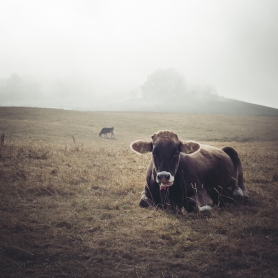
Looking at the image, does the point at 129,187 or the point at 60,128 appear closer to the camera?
the point at 129,187

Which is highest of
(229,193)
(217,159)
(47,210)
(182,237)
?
(217,159)

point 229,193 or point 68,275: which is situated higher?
point 229,193

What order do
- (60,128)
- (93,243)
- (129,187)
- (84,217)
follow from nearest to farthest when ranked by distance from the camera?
(93,243) < (84,217) < (129,187) < (60,128)

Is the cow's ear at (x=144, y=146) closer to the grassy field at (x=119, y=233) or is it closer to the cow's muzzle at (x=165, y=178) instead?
the cow's muzzle at (x=165, y=178)

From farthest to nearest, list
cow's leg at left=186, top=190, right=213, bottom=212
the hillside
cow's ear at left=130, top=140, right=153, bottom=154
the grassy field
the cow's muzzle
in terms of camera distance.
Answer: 1. the hillside
2. cow's ear at left=130, top=140, right=153, bottom=154
3. cow's leg at left=186, top=190, right=213, bottom=212
4. the cow's muzzle
5. the grassy field

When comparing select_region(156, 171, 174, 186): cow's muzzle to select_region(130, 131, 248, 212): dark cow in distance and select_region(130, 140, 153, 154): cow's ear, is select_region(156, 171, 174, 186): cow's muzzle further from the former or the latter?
select_region(130, 140, 153, 154): cow's ear

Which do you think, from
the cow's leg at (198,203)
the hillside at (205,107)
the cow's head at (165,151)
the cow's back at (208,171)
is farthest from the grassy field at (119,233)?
the hillside at (205,107)

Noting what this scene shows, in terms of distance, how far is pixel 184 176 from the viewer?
514cm

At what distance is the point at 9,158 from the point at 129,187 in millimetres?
6425

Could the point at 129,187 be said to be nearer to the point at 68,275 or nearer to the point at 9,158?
the point at 68,275

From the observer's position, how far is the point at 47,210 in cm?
506

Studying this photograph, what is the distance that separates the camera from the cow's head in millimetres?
4332

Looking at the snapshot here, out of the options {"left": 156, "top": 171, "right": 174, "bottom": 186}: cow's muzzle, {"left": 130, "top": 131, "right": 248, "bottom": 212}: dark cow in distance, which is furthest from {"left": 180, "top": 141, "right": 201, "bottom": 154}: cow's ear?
{"left": 156, "top": 171, "right": 174, "bottom": 186}: cow's muzzle

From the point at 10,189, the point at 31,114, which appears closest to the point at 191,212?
the point at 10,189
